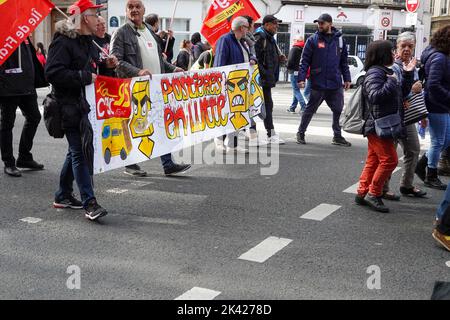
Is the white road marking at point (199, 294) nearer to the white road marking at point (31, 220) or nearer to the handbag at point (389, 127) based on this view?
the white road marking at point (31, 220)

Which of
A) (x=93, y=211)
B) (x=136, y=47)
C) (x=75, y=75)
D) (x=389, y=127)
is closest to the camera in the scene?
(x=75, y=75)

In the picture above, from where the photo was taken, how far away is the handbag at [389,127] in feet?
18.4

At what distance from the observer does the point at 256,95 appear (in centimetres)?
877

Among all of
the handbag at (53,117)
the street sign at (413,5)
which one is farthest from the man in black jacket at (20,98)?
the street sign at (413,5)

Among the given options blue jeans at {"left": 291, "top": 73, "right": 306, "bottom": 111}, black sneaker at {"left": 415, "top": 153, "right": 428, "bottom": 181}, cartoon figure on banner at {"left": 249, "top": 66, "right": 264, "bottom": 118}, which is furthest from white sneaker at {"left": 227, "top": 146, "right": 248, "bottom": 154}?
blue jeans at {"left": 291, "top": 73, "right": 306, "bottom": 111}

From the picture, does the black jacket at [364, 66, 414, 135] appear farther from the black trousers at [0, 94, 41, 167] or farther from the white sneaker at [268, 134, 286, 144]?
the black trousers at [0, 94, 41, 167]

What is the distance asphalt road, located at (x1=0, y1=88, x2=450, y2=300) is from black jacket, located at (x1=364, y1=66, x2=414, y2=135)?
0.98 metres

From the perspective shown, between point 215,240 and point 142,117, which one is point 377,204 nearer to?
point 215,240

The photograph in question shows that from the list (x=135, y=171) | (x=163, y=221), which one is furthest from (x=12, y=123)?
(x=163, y=221)

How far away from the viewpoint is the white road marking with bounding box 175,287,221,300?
373 cm

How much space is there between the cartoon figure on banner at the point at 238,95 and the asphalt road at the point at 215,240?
3.35 feet

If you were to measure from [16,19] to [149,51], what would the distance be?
5.01 ft

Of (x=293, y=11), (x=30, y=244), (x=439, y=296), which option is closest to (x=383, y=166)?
(x=439, y=296)
